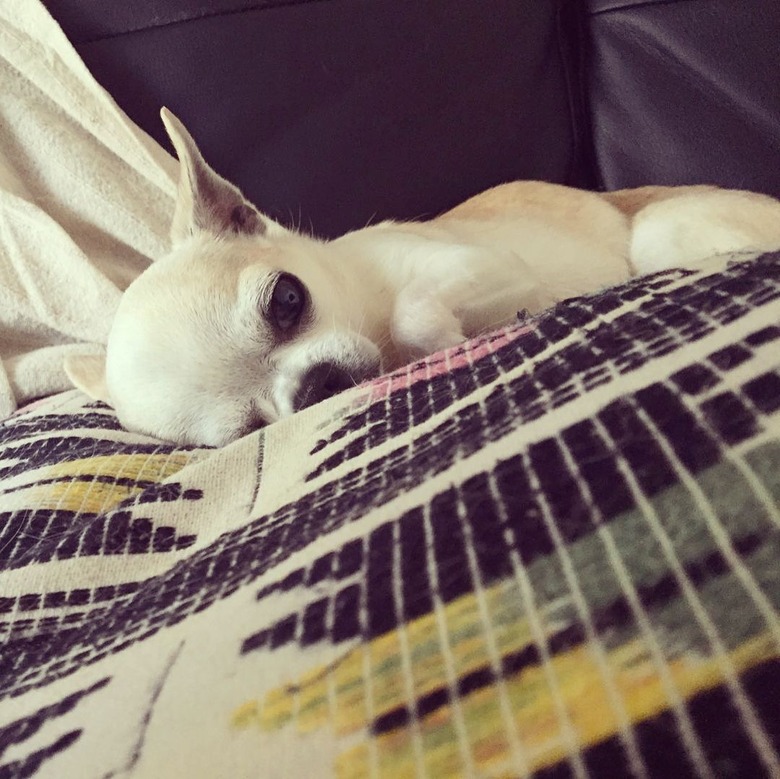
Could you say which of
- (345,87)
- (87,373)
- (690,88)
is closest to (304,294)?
(87,373)

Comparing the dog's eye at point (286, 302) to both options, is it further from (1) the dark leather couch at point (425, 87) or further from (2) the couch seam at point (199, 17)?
(2) the couch seam at point (199, 17)

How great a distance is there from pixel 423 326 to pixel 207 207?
18.3 inches


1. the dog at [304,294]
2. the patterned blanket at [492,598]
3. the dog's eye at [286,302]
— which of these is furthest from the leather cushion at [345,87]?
the patterned blanket at [492,598]

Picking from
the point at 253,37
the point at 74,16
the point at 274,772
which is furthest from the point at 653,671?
the point at 74,16

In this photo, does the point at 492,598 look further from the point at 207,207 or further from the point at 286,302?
the point at 207,207

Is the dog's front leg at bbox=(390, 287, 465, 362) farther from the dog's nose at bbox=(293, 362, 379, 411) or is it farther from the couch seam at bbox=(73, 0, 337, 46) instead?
the couch seam at bbox=(73, 0, 337, 46)

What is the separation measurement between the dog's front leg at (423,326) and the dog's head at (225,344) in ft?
0.18

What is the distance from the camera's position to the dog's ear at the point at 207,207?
3.93 feet

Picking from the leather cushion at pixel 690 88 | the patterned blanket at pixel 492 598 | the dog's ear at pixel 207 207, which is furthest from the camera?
the leather cushion at pixel 690 88

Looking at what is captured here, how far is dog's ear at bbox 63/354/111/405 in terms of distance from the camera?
4.20 feet

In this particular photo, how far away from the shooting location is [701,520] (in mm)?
309

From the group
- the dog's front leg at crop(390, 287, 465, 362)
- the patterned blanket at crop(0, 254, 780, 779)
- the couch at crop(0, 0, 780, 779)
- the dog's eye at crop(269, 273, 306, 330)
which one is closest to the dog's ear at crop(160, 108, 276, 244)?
the dog's eye at crop(269, 273, 306, 330)

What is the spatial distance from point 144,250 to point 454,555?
54.5 inches

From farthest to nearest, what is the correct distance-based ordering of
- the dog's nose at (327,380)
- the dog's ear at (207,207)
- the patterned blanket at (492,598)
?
the dog's ear at (207,207)
the dog's nose at (327,380)
the patterned blanket at (492,598)
